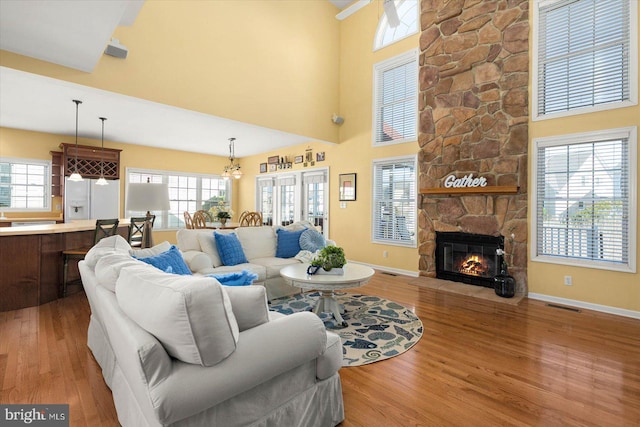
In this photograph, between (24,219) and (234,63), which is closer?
(234,63)

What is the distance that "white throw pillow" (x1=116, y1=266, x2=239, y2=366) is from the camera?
1195 mm

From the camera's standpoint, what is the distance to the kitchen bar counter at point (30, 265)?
363 cm

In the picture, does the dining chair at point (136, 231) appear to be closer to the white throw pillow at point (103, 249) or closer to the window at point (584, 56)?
the white throw pillow at point (103, 249)

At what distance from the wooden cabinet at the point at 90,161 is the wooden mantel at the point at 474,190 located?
6.53m

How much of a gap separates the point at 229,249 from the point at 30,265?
2382 millimetres

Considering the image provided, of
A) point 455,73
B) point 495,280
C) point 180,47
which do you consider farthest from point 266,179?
point 495,280

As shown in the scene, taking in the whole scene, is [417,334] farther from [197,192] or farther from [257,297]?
[197,192]

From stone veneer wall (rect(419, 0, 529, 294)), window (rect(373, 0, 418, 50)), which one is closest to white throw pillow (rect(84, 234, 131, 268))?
stone veneer wall (rect(419, 0, 529, 294))

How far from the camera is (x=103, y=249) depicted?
2.36 metres

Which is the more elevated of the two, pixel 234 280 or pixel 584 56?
pixel 584 56

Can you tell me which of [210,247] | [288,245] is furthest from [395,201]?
[210,247]

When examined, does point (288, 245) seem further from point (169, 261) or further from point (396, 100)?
point (396, 100)

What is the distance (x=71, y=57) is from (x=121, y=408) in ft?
12.1

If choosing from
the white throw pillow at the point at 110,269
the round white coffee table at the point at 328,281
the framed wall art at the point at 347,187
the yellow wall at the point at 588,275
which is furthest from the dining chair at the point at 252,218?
the yellow wall at the point at 588,275
